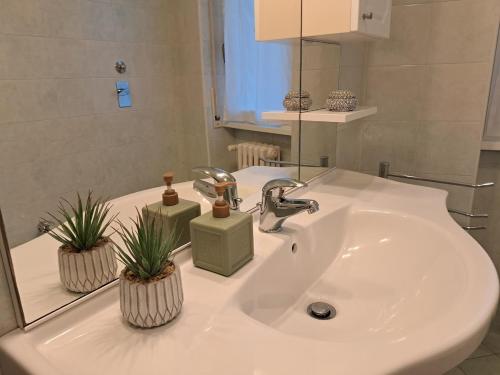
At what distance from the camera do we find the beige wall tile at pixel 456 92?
146cm

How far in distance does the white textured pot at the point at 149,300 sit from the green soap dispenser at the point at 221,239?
15 centimetres

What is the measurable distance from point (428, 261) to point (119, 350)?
782 millimetres

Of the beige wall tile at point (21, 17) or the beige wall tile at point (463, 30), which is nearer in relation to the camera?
the beige wall tile at point (21, 17)

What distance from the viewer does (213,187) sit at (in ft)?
3.10

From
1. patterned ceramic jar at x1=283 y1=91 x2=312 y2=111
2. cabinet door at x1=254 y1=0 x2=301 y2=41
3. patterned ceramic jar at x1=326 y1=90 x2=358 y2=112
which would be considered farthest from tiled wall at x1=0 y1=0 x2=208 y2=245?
patterned ceramic jar at x1=326 y1=90 x2=358 y2=112

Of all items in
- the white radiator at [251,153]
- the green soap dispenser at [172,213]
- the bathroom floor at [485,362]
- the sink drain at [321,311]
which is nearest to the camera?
the green soap dispenser at [172,213]

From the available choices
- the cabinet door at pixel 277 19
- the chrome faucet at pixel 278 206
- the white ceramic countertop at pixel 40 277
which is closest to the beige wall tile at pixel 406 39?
the cabinet door at pixel 277 19

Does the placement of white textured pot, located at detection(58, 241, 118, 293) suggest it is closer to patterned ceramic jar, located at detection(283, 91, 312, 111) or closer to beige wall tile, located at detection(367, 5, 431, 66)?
patterned ceramic jar, located at detection(283, 91, 312, 111)

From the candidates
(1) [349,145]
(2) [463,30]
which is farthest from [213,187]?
(2) [463,30]

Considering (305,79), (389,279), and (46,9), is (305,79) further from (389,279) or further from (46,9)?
(46,9)

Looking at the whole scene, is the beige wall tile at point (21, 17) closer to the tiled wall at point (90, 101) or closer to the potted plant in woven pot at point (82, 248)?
the tiled wall at point (90, 101)

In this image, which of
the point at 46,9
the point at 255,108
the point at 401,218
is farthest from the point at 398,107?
the point at 46,9

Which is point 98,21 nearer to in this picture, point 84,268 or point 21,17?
point 21,17

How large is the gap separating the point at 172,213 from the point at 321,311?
1.44ft
